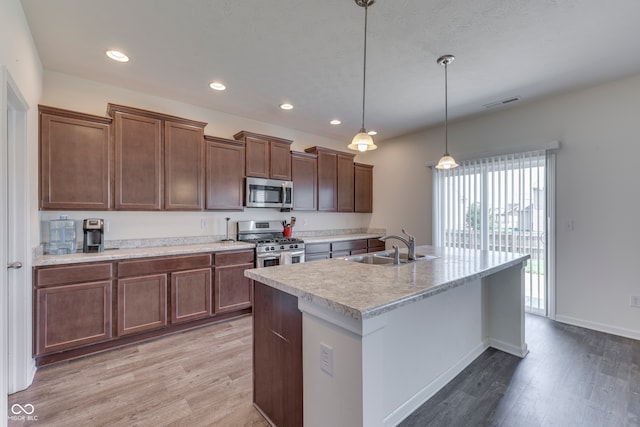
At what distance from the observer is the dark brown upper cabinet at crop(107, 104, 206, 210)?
9.76 ft

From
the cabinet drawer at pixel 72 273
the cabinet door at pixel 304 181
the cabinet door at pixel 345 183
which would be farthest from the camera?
the cabinet door at pixel 345 183

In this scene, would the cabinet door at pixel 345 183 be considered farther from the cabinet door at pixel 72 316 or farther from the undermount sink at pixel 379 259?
the cabinet door at pixel 72 316

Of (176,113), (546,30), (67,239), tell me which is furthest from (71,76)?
(546,30)

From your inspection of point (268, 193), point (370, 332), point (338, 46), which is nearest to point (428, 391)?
point (370, 332)

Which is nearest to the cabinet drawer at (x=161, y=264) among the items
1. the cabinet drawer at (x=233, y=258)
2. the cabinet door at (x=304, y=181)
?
the cabinet drawer at (x=233, y=258)

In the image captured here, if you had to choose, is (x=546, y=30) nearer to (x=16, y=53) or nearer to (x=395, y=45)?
(x=395, y=45)

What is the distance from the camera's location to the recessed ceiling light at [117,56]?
252 centimetres

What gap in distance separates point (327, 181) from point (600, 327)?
391cm

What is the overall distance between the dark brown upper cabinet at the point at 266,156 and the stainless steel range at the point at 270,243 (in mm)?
759

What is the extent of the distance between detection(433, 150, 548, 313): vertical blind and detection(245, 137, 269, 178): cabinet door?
2728 mm

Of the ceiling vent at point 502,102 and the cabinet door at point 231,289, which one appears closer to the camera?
the cabinet door at point 231,289

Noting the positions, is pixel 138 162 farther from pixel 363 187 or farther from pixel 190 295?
pixel 363 187

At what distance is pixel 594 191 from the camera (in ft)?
10.5

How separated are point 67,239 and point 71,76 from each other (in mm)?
1690
